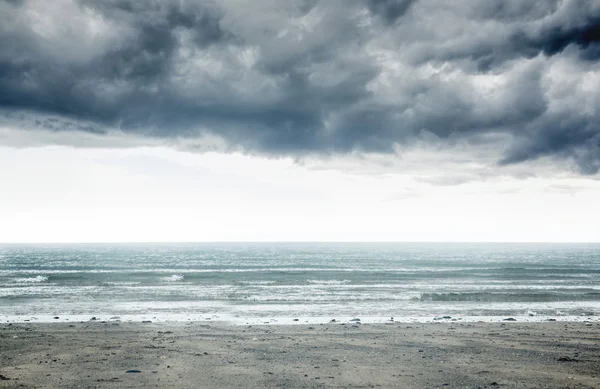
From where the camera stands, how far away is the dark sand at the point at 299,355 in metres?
11.2

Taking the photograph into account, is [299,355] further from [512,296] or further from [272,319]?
[512,296]

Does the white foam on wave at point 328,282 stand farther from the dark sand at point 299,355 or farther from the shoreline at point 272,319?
the dark sand at point 299,355

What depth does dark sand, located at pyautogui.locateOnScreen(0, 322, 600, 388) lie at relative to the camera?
11227 mm

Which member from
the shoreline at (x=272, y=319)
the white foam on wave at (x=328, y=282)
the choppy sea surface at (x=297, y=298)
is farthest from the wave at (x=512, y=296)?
the white foam on wave at (x=328, y=282)

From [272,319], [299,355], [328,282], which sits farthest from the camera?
[328,282]

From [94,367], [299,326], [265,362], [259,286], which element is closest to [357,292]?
[259,286]

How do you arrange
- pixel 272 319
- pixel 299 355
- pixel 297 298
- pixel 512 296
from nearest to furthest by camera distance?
pixel 299 355 → pixel 272 319 → pixel 297 298 → pixel 512 296

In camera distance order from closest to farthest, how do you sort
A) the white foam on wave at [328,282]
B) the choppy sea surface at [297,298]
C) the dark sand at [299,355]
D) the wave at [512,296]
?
the dark sand at [299,355]
the choppy sea surface at [297,298]
the wave at [512,296]
the white foam on wave at [328,282]

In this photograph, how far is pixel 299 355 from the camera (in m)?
14.2

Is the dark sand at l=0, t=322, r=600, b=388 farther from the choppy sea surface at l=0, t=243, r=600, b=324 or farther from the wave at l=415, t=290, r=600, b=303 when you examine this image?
the wave at l=415, t=290, r=600, b=303

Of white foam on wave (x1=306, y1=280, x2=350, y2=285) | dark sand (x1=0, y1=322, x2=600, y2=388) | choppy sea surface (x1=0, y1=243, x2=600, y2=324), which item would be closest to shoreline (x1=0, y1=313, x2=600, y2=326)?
choppy sea surface (x1=0, y1=243, x2=600, y2=324)

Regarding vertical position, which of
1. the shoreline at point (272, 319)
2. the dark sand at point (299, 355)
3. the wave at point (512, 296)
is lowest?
the wave at point (512, 296)

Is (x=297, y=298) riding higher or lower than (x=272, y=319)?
lower

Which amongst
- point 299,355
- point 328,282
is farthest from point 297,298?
point 299,355
